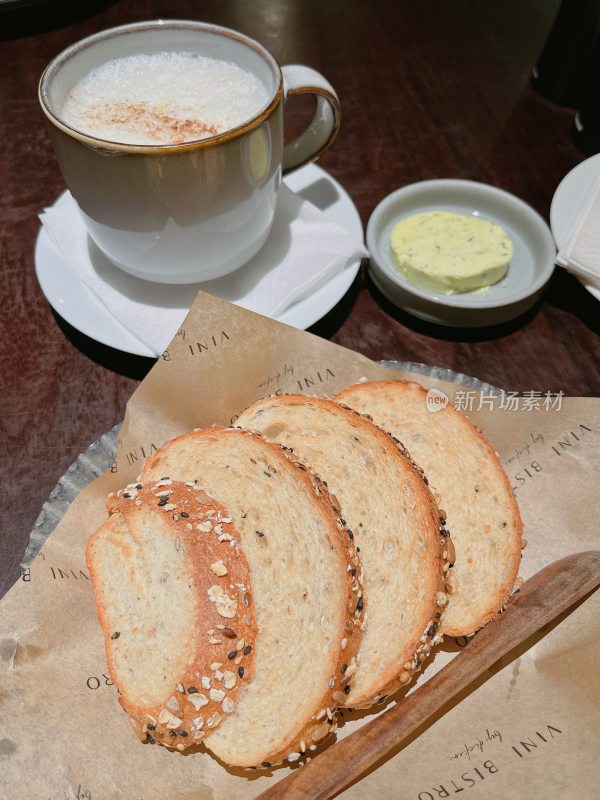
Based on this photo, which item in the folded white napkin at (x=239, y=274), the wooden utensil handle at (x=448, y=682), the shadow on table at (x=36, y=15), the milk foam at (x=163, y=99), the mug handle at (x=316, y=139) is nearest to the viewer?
the wooden utensil handle at (x=448, y=682)

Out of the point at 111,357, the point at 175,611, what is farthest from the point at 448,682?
the point at 111,357

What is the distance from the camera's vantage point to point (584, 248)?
1494mm

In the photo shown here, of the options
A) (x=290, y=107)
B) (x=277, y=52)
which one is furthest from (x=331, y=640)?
(x=277, y=52)

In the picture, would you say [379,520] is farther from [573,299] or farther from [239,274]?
[573,299]

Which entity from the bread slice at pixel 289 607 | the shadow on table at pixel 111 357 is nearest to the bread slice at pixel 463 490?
the bread slice at pixel 289 607

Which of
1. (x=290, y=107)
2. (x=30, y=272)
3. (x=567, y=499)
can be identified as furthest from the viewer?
(x=290, y=107)

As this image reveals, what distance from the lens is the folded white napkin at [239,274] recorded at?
136 centimetres

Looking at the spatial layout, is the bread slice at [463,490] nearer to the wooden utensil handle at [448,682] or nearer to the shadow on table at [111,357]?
the wooden utensil handle at [448,682]

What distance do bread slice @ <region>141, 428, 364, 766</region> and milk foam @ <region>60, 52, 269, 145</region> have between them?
0.67 meters

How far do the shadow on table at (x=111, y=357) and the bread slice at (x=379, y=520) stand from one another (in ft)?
1.05

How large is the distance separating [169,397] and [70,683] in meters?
0.52

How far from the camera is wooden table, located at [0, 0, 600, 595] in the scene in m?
1.37

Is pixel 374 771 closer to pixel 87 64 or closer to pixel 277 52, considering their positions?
pixel 87 64

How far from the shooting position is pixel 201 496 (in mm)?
1007
